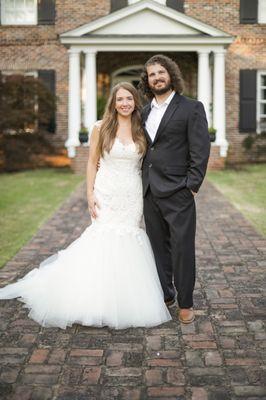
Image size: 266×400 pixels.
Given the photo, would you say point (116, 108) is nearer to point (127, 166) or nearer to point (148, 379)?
point (127, 166)

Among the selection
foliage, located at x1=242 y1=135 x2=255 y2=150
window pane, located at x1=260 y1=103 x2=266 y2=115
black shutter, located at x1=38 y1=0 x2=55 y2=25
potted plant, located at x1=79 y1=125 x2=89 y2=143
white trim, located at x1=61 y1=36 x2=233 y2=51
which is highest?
black shutter, located at x1=38 y1=0 x2=55 y2=25

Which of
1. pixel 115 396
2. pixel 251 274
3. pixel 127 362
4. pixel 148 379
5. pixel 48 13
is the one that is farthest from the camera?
pixel 48 13

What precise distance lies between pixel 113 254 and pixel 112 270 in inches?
4.7

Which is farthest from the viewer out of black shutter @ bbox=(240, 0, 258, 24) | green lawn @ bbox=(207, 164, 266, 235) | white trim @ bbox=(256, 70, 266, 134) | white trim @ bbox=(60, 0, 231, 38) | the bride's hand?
white trim @ bbox=(256, 70, 266, 134)

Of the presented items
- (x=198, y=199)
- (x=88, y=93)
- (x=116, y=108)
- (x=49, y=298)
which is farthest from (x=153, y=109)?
(x=88, y=93)

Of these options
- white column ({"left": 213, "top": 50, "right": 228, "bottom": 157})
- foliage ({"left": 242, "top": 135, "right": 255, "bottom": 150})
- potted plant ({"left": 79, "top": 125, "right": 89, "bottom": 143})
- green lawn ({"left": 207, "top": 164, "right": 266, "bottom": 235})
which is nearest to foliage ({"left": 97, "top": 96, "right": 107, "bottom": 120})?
potted plant ({"left": 79, "top": 125, "right": 89, "bottom": 143})

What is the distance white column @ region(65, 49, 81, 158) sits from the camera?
1440 centimetres

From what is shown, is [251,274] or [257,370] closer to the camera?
[257,370]

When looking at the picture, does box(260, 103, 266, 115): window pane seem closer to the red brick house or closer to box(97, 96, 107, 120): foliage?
the red brick house

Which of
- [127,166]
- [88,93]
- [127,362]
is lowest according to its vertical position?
[127,362]

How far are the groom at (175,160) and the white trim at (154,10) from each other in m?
10.9

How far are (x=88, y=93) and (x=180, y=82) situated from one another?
35.8ft

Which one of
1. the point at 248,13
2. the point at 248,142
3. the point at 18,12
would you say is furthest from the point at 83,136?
the point at 248,13

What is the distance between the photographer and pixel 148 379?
119 inches
